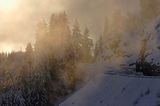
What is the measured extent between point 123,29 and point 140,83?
12296 centimetres

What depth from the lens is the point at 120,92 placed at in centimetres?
2764

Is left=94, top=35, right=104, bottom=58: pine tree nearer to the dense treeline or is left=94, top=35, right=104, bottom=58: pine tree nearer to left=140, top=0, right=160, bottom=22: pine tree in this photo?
left=140, top=0, right=160, bottom=22: pine tree

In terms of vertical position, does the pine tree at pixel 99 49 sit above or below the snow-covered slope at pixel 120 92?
above

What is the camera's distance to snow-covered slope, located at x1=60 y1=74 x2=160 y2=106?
2422 cm

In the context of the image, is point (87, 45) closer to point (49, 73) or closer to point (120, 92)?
point (49, 73)

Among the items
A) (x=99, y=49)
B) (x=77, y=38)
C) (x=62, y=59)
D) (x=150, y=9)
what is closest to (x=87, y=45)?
(x=99, y=49)

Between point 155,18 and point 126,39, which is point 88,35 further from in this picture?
point 155,18

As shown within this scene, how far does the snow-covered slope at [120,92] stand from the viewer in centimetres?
2422

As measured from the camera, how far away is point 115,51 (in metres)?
129

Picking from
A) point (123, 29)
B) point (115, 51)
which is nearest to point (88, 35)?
point (115, 51)

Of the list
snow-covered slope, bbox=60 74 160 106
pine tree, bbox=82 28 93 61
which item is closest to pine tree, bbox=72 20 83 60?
pine tree, bbox=82 28 93 61

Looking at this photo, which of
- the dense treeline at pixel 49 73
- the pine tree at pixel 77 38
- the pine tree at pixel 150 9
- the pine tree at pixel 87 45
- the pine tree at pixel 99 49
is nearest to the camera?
the dense treeline at pixel 49 73

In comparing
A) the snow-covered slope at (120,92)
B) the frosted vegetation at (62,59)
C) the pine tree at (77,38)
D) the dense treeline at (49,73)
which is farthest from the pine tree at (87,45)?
the snow-covered slope at (120,92)

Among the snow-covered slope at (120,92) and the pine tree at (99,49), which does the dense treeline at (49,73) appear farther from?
the snow-covered slope at (120,92)
